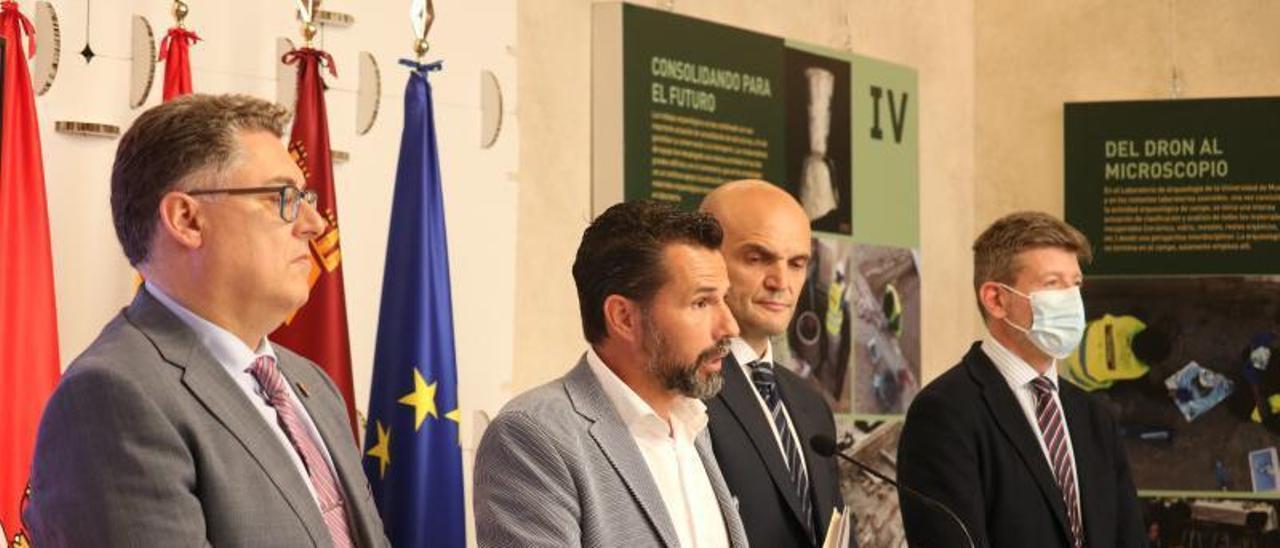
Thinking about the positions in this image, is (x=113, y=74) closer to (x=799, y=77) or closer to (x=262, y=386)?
(x=262, y=386)

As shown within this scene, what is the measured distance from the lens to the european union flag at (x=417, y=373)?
17.5 feet

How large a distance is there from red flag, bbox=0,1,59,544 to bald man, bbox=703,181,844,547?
155 centimetres

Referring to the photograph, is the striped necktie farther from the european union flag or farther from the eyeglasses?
the eyeglasses

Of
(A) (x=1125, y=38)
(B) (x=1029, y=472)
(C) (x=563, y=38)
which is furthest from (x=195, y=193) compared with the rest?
(A) (x=1125, y=38)

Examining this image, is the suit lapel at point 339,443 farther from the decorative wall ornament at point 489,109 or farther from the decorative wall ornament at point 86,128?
the decorative wall ornament at point 489,109

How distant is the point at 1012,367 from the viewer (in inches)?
214

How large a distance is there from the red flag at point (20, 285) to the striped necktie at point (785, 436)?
165 centimetres

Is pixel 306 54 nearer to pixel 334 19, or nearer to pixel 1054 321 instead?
pixel 334 19

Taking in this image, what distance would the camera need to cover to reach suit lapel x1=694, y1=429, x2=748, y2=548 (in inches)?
153

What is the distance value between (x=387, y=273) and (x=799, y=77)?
2.80 meters

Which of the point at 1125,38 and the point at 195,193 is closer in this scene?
the point at 195,193

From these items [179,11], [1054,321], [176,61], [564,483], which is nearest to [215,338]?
[564,483]

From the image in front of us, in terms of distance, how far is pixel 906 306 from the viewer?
8.36m

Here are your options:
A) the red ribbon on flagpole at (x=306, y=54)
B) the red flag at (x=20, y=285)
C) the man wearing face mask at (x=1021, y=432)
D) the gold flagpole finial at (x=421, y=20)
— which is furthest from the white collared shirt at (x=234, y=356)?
the gold flagpole finial at (x=421, y=20)
